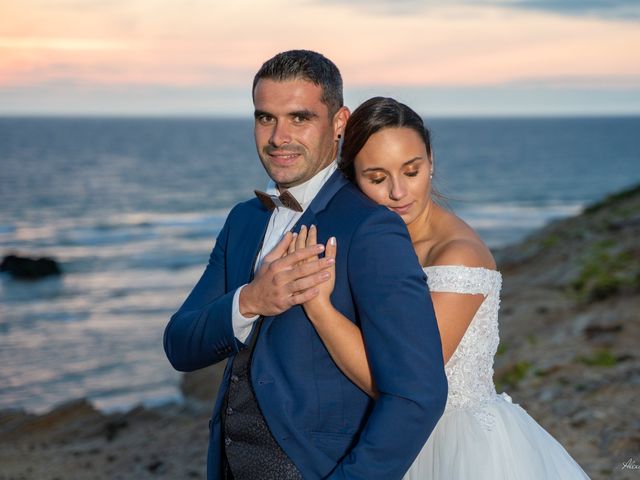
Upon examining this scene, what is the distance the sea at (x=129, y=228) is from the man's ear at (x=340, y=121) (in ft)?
2.83

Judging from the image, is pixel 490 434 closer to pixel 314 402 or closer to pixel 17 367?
pixel 314 402

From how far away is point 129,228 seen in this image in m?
38.6

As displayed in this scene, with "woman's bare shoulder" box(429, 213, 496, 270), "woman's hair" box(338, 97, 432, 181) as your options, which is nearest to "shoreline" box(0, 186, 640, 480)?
"woman's bare shoulder" box(429, 213, 496, 270)

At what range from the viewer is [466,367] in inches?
135

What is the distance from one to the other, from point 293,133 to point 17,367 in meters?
13.9

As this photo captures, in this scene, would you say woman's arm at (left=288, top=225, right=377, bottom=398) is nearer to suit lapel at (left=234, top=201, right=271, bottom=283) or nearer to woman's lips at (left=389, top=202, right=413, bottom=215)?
suit lapel at (left=234, top=201, right=271, bottom=283)

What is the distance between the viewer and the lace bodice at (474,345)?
10.6 ft

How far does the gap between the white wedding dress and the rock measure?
24.8 m

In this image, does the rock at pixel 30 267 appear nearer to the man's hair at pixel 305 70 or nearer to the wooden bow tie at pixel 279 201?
the wooden bow tie at pixel 279 201

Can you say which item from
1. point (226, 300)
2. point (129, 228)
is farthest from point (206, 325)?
point (129, 228)

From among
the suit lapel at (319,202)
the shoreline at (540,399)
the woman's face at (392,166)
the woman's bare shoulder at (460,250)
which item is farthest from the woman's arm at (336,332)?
the shoreline at (540,399)

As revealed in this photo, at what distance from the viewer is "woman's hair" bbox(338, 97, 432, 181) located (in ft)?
10.5

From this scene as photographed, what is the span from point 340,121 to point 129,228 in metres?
36.5

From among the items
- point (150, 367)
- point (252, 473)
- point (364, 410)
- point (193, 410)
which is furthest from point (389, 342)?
point (150, 367)
